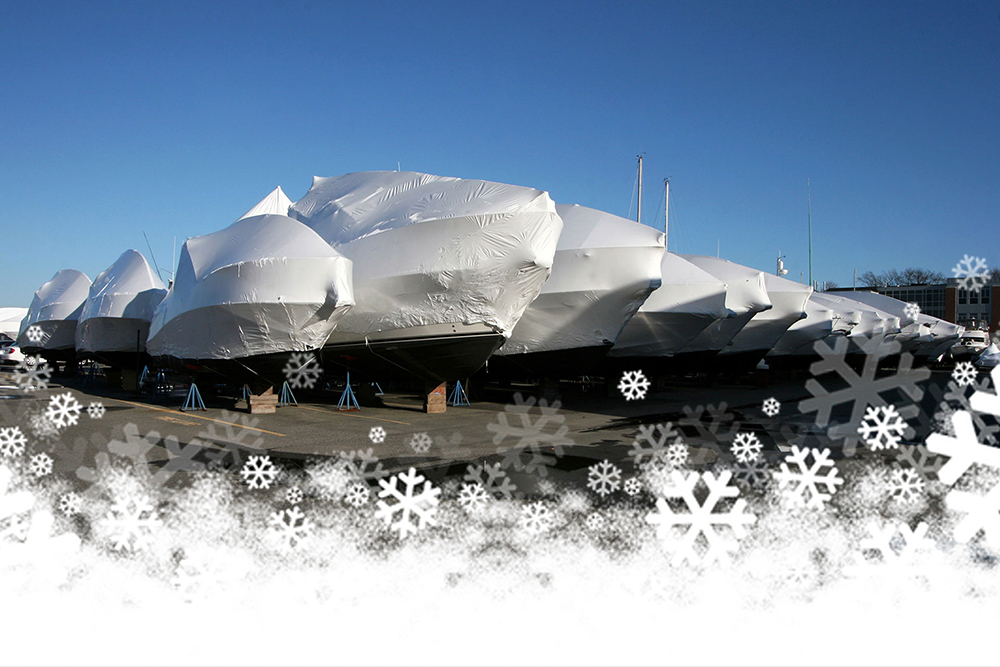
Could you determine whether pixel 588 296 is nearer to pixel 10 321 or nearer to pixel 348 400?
pixel 348 400

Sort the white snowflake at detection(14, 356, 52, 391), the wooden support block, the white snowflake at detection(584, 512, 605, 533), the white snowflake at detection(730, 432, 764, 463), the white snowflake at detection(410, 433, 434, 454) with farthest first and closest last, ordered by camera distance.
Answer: the white snowflake at detection(14, 356, 52, 391)
the wooden support block
the white snowflake at detection(410, 433, 434, 454)
the white snowflake at detection(730, 432, 764, 463)
the white snowflake at detection(584, 512, 605, 533)

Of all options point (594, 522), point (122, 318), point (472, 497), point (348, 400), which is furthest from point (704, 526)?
point (122, 318)

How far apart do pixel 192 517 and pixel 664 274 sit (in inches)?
700

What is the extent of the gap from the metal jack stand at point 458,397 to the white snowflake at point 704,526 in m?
11.1

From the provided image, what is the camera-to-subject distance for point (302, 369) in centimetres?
1475

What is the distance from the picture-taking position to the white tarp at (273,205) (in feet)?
64.6

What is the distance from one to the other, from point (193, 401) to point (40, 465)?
829cm

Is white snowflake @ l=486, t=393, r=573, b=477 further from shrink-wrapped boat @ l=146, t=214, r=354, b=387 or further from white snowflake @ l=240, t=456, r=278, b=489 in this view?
shrink-wrapped boat @ l=146, t=214, r=354, b=387

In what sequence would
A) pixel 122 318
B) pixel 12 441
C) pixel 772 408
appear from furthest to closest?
1. pixel 122 318
2. pixel 772 408
3. pixel 12 441

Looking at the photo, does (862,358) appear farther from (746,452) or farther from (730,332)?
(746,452)

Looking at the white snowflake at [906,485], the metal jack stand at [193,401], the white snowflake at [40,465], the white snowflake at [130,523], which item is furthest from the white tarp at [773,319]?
the white snowflake at [130,523]

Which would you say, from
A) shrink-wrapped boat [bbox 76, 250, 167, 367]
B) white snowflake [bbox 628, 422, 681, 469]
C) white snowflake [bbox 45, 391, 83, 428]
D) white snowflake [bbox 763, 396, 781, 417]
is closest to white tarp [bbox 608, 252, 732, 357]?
white snowflake [bbox 763, 396, 781, 417]

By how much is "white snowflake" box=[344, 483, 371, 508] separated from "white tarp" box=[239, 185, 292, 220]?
1404 cm

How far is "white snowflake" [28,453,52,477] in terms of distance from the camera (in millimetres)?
7644
